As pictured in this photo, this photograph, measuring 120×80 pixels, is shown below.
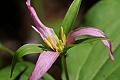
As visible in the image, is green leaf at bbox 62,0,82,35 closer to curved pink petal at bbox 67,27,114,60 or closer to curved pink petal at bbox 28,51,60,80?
curved pink petal at bbox 67,27,114,60

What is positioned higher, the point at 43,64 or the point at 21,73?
the point at 43,64

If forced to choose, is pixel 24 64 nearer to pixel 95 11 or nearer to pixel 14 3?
pixel 95 11

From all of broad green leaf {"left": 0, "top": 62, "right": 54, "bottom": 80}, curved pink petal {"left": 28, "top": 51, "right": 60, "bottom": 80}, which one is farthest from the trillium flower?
broad green leaf {"left": 0, "top": 62, "right": 54, "bottom": 80}

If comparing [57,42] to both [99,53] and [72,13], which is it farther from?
[99,53]

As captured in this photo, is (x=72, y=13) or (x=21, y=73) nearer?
(x=72, y=13)

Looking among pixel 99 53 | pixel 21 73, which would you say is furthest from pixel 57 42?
pixel 99 53

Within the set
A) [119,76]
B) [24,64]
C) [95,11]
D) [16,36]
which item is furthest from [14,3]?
[119,76]

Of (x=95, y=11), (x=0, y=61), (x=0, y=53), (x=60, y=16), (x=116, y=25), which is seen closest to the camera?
(x=116, y=25)
